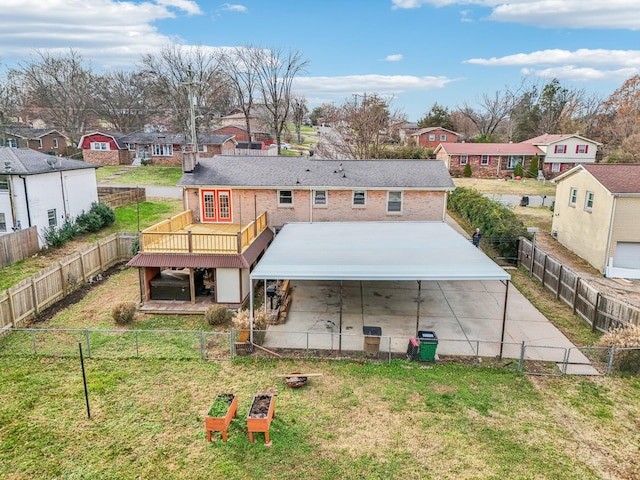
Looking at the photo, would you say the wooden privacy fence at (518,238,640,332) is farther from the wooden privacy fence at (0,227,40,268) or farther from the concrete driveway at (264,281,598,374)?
the wooden privacy fence at (0,227,40,268)

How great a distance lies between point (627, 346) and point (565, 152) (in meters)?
47.9

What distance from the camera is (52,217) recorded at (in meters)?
25.4

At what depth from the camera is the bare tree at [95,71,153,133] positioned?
7256 cm

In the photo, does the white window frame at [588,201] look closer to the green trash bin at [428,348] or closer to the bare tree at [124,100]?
the green trash bin at [428,348]

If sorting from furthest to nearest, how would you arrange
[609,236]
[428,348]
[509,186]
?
1. [509,186]
2. [609,236]
3. [428,348]

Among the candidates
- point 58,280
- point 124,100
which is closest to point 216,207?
point 58,280

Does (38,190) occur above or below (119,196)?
above

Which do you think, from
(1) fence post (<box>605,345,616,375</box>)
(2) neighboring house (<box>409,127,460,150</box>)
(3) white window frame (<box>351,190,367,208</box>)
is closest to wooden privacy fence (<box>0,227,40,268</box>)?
(3) white window frame (<box>351,190,367,208</box>)

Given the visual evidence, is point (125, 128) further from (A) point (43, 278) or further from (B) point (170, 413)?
(B) point (170, 413)

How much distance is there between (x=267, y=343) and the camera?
1438 centimetres

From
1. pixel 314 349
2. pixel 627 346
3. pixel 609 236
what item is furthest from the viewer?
pixel 609 236

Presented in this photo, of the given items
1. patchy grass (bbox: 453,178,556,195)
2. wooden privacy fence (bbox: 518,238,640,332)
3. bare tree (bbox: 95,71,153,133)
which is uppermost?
bare tree (bbox: 95,71,153,133)

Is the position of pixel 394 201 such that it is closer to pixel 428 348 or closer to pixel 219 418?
pixel 428 348

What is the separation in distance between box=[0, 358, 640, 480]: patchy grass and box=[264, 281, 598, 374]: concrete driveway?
1.32 m
